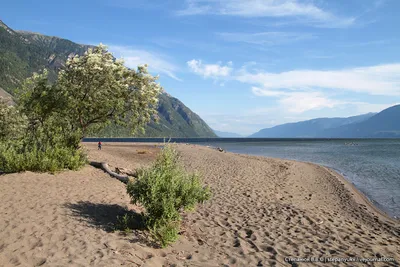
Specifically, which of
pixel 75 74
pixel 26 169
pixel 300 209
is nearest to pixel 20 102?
pixel 75 74

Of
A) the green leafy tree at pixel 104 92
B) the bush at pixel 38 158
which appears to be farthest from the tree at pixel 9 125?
the green leafy tree at pixel 104 92

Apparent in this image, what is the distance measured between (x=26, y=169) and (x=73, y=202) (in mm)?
6247

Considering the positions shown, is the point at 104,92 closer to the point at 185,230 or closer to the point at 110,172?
the point at 110,172

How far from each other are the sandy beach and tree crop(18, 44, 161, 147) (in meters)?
4.48

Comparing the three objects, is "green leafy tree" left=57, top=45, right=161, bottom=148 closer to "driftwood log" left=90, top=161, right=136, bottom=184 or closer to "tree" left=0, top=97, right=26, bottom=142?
"driftwood log" left=90, top=161, right=136, bottom=184

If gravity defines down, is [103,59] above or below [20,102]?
above

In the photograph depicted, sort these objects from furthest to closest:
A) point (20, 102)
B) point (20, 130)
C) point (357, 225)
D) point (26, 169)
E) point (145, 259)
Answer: point (20, 130) → point (20, 102) → point (26, 169) → point (357, 225) → point (145, 259)

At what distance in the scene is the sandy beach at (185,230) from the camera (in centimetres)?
784

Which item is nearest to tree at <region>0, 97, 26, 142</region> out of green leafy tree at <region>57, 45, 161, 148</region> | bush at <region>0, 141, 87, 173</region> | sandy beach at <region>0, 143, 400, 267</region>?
bush at <region>0, 141, 87, 173</region>

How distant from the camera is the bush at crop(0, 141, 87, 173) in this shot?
1580 centimetres

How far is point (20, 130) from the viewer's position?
2595 centimetres

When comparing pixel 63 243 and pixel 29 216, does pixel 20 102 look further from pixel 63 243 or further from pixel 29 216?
pixel 63 243

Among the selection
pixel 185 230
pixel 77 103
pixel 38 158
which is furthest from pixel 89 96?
pixel 185 230

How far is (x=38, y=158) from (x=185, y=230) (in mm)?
10821
